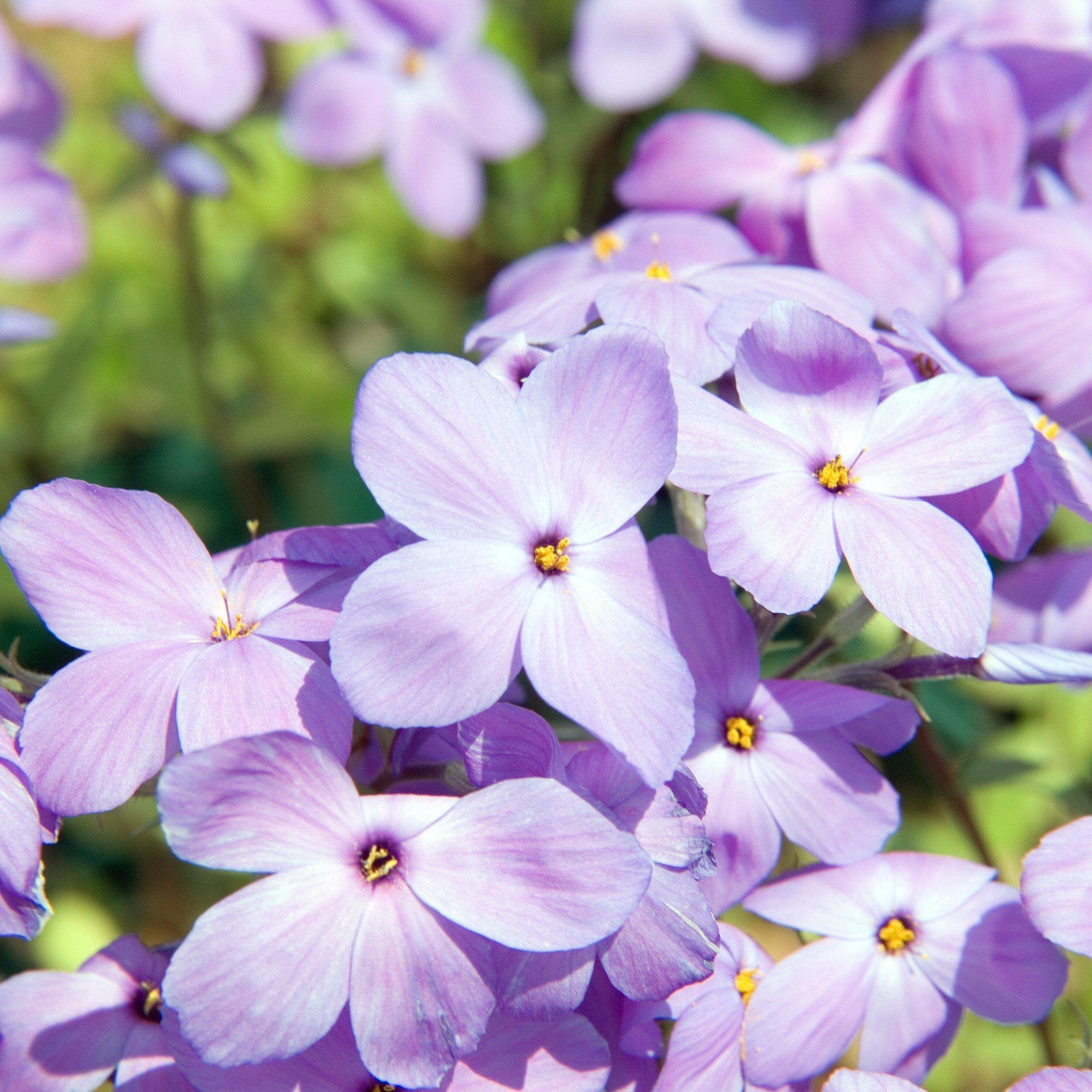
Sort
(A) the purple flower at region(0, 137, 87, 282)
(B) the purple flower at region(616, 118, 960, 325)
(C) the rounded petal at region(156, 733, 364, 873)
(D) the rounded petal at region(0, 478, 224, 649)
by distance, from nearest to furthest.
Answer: (C) the rounded petal at region(156, 733, 364, 873) < (D) the rounded petal at region(0, 478, 224, 649) < (B) the purple flower at region(616, 118, 960, 325) < (A) the purple flower at region(0, 137, 87, 282)

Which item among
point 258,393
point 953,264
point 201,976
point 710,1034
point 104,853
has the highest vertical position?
point 953,264

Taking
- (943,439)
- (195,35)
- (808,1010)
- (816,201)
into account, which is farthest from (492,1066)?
(195,35)

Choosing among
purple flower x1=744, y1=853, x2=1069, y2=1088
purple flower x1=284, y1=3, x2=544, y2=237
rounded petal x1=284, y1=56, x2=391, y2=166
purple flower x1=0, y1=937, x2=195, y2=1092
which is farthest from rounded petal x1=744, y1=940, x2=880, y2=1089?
rounded petal x1=284, y1=56, x2=391, y2=166

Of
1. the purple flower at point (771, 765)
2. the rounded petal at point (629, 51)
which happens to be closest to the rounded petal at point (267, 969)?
the purple flower at point (771, 765)

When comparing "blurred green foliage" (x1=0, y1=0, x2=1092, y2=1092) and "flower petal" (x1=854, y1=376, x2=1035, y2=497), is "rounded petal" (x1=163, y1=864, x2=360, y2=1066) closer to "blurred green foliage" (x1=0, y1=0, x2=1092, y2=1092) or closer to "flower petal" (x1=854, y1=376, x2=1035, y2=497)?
"flower petal" (x1=854, y1=376, x2=1035, y2=497)

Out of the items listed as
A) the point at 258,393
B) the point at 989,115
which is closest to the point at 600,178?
the point at 258,393

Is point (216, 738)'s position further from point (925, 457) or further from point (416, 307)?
point (416, 307)
